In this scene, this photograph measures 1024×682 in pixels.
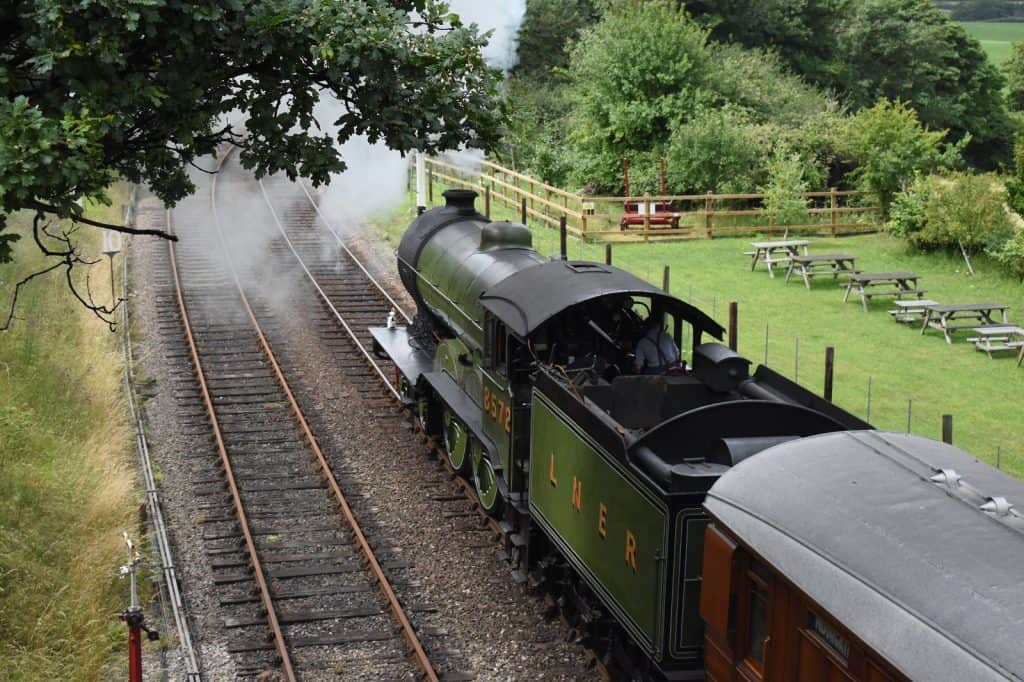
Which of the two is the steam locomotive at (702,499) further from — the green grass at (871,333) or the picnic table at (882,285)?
the picnic table at (882,285)

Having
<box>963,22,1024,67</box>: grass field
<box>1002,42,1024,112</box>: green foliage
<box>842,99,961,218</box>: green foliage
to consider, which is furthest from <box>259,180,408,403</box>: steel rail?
<box>963,22,1024,67</box>: grass field

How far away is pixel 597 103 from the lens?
3272 cm

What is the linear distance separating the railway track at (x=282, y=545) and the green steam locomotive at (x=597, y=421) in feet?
4.95

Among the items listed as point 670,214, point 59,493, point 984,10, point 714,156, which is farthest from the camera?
point 984,10

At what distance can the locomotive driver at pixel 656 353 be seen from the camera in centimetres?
1005

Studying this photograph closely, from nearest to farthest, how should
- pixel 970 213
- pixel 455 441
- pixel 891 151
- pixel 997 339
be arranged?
pixel 455 441 → pixel 997 339 → pixel 970 213 → pixel 891 151

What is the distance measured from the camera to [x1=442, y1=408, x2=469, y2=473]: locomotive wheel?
1295 centimetres

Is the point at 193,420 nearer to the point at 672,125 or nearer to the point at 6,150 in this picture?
the point at 6,150

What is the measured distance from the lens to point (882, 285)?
2212cm

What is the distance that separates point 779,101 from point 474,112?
95.8ft

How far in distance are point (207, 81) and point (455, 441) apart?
22.9 ft

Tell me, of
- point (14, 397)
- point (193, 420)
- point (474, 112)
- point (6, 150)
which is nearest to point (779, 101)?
point (193, 420)

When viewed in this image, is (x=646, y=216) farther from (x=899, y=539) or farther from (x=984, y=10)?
(x=984, y=10)

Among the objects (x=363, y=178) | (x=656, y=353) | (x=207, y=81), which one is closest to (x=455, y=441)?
(x=656, y=353)
